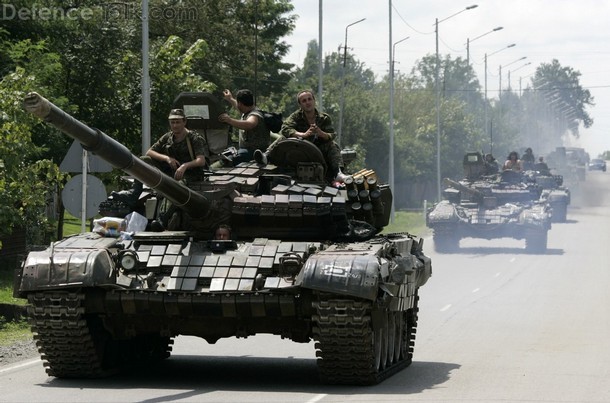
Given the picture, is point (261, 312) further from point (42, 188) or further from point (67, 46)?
point (67, 46)

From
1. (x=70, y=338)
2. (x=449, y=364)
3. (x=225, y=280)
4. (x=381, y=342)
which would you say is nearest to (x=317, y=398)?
(x=225, y=280)

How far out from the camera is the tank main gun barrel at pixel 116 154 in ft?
40.8

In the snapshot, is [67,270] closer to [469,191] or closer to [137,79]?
[137,79]

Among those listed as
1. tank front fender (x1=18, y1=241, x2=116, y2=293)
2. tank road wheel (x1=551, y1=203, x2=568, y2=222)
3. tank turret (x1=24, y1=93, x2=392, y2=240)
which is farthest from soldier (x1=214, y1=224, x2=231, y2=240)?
tank road wheel (x1=551, y1=203, x2=568, y2=222)

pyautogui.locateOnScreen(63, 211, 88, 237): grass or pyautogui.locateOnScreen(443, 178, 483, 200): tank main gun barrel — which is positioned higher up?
pyautogui.locateOnScreen(443, 178, 483, 200): tank main gun barrel

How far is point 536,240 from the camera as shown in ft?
130

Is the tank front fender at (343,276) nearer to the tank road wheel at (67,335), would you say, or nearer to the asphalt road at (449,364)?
the asphalt road at (449,364)

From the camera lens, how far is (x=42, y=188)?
90.1ft

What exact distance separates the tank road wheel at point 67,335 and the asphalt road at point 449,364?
0.19m

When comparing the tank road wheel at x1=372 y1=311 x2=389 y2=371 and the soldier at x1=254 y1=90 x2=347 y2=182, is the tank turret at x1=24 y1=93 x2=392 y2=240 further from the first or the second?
the tank road wheel at x1=372 y1=311 x2=389 y2=371

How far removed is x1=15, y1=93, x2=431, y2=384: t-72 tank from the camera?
13648mm

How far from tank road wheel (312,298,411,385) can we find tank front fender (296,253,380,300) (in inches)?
6.8

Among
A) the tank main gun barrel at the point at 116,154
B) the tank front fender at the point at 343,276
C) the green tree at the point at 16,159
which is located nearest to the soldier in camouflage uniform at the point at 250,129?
the tank main gun barrel at the point at 116,154

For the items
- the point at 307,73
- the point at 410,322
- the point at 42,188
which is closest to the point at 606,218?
the point at 42,188
